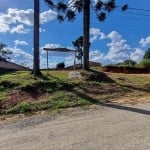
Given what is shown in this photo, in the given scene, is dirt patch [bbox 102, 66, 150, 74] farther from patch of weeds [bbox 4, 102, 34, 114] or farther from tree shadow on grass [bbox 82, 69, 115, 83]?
patch of weeds [bbox 4, 102, 34, 114]

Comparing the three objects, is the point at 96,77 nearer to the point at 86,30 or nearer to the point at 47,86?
the point at 86,30

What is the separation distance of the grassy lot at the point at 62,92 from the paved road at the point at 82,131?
1.52 metres

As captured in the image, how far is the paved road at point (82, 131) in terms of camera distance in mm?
7663

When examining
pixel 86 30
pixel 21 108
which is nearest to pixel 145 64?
pixel 86 30

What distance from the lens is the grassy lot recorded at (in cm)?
1284

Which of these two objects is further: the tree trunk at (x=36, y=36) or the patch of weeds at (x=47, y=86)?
the tree trunk at (x=36, y=36)

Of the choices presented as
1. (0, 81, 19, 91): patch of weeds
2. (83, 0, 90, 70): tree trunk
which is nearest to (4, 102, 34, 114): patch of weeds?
(0, 81, 19, 91): patch of weeds

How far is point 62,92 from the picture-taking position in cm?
1460

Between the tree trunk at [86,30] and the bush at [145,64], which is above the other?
the tree trunk at [86,30]

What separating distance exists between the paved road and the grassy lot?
1518 mm

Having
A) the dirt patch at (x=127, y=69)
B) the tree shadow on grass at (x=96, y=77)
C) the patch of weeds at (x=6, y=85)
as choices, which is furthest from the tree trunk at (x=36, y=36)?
the dirt patch at (x=127, y=69)

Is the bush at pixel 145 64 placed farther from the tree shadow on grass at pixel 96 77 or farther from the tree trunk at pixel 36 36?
the tree trunk at pixel 36 36

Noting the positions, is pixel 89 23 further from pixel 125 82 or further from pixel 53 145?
pixel 53 145

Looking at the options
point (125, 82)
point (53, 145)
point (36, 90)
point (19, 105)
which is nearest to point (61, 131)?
point (53, 145)
